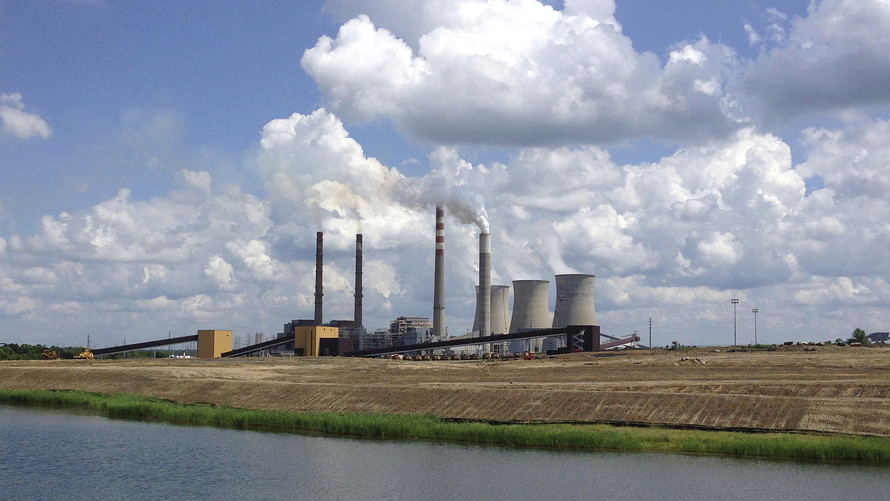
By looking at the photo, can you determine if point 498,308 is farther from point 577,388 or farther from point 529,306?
point 577,388

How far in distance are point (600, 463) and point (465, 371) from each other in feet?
125

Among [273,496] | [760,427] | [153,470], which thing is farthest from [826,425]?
[153,470]

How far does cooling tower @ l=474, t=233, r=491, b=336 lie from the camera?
116m

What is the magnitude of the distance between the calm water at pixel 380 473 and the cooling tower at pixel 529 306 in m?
77.5

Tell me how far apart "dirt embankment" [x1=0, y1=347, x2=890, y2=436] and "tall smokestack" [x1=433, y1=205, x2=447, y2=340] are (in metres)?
40.8

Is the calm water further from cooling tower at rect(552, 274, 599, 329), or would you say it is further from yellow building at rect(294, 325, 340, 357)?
cooling tower at rect(552, 274, 599, 329)

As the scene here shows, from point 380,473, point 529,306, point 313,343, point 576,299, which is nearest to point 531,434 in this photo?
point 380,473

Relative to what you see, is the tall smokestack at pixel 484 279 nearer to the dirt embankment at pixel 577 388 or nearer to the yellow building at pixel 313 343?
the yellow building at pixel 313 343

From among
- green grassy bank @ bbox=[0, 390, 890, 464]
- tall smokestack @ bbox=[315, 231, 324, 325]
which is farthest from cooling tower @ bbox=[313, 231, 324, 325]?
green grassy bank @ bbox=[0, 390, 890, 464]

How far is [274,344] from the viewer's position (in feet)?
372

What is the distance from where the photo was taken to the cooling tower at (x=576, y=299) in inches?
4390

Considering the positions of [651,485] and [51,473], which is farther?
[51,473]

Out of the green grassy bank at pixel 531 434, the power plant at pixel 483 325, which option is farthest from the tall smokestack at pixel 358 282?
the green grassy bank at pixel 531 434

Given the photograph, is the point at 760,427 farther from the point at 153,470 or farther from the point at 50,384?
the point at 50,384
